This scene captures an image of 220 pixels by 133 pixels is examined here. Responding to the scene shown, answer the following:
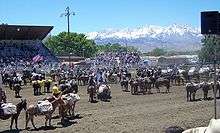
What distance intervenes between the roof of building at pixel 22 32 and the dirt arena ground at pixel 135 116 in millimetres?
36786

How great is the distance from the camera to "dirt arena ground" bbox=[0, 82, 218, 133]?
54.3 ft

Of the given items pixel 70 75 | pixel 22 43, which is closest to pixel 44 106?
pixel 70 75

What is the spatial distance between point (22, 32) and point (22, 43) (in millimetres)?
1613

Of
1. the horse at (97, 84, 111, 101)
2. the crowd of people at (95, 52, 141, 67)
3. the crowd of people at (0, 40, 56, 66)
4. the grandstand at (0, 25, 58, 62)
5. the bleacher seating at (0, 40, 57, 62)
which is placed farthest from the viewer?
the crowd of people at (95, 52, 141, 67)

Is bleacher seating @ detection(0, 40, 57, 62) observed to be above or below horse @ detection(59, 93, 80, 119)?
above

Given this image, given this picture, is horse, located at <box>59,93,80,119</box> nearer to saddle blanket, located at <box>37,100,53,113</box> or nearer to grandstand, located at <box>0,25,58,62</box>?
saddle blanket, located at <box>37,100,53,113</box>

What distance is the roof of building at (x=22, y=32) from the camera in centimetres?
6272

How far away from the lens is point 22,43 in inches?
2589

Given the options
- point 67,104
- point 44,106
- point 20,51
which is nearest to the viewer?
point 44,106

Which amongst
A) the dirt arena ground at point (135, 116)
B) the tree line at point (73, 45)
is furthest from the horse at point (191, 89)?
the tree line at point (73, 45)

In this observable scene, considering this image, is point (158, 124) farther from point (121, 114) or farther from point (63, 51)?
point (63, 51)

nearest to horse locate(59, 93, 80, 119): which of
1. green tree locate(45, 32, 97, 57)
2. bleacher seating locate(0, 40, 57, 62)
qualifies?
bleacher seating locate(0, 40, 57, 62)

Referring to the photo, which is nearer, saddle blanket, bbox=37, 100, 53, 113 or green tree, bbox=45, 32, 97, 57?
saddle blanket, bbox=37, 100, 53, 113

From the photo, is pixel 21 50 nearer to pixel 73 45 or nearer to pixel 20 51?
pixel 20 51
